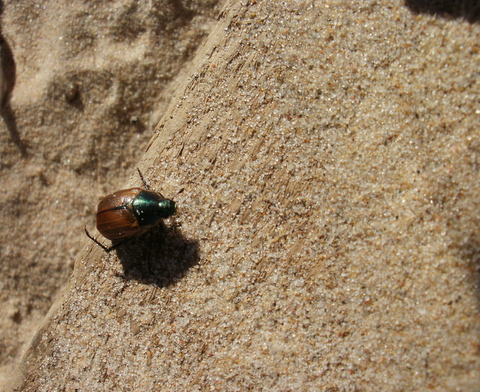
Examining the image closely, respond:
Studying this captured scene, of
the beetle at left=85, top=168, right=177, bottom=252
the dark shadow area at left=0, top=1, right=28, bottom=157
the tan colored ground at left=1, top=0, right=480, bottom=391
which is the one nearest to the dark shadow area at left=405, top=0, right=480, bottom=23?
the tan colored ground at left=1, top=0, right=480, bottom=391

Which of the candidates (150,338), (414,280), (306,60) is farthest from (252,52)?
(150,338)

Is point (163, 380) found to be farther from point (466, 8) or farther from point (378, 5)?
point (466, 8)

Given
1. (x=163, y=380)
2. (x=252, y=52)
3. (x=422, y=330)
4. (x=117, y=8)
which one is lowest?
(x=163, y=380)

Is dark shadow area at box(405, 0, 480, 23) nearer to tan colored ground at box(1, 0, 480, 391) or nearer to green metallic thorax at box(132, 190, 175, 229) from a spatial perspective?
tan colored ground at box(1, 0, 480, 391)

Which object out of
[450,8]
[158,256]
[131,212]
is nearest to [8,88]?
[131,212]

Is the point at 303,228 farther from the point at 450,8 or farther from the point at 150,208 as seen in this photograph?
the point at 450,8

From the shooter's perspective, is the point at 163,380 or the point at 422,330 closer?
the point at 422,330

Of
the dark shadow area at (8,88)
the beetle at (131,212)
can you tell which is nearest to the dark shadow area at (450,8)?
the beetle at (131,212)
